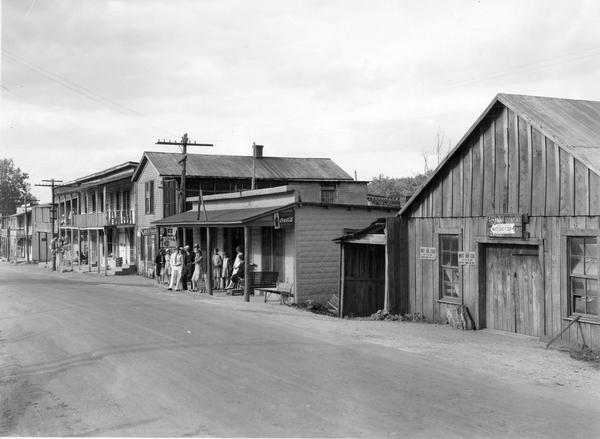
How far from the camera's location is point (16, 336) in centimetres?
1319

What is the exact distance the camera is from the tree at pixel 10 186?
11112 centimetres

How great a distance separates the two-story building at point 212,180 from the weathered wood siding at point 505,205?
1894 cm

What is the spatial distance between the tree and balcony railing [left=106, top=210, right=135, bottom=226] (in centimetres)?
7668

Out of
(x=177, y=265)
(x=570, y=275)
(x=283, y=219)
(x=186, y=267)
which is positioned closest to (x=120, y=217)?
(x=186, y=267)

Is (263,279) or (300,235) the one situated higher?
(300,235)

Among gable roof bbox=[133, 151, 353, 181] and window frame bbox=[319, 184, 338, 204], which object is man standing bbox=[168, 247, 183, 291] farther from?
window frame bbox=[319, 184, 338, 204]

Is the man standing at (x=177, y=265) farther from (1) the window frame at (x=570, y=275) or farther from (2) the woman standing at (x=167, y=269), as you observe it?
(1) the window frame at (x=570, y=275)

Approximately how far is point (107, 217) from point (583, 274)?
35957 mm

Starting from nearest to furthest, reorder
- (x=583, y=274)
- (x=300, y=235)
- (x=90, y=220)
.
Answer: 1. (x=583, y=274)
2. (x=300, y=235)
3. (x=90, y=220)

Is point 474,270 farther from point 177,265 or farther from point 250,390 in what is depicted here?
point 177,265

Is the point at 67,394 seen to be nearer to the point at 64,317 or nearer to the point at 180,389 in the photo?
the point at 180,389

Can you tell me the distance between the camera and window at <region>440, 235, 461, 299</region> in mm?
14672

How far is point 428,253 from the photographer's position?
15344 millimetres

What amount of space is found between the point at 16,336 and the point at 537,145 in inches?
437
